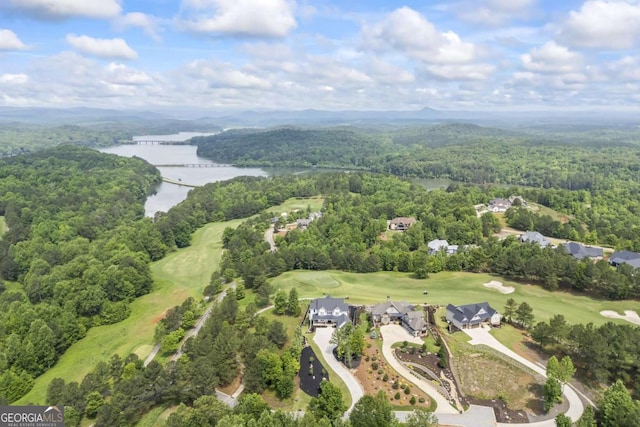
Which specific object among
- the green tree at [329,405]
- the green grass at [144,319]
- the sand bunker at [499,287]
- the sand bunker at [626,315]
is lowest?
the green grass at [144,319]

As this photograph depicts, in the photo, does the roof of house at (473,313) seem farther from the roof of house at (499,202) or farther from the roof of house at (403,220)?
the roof of house at (499,202)

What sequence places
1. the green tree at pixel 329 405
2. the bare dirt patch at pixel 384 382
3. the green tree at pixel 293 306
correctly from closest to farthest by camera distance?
the green tree at pixel 329 405 → the bare dirt patch at pixel 384 382 → the green tree at pixel 293 306

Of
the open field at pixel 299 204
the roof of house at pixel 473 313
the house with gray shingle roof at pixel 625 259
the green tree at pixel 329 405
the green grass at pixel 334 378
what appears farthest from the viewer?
the open field at pixel 299 204

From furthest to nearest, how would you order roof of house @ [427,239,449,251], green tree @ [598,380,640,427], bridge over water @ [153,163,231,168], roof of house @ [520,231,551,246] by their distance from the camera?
bridge over water @ [153,163,231,168] → roof of house @ [520,231,551,246] → roof of house @ [427,239,449,251] → green tree @ [598,380,640,427]

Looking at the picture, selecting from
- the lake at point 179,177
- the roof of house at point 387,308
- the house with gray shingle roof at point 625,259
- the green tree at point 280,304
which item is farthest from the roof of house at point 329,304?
the lake at point 179,177

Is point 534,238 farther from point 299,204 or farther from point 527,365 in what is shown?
point 299,204

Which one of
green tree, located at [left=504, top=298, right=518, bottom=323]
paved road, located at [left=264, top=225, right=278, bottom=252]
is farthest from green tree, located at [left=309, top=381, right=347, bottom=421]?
paved road, located at [left=264, top=225, right=278, bottom=252]

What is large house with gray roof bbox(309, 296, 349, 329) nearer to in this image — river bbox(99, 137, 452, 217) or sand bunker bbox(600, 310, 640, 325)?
sand bunker bbox(600, 310, 640, 325)
